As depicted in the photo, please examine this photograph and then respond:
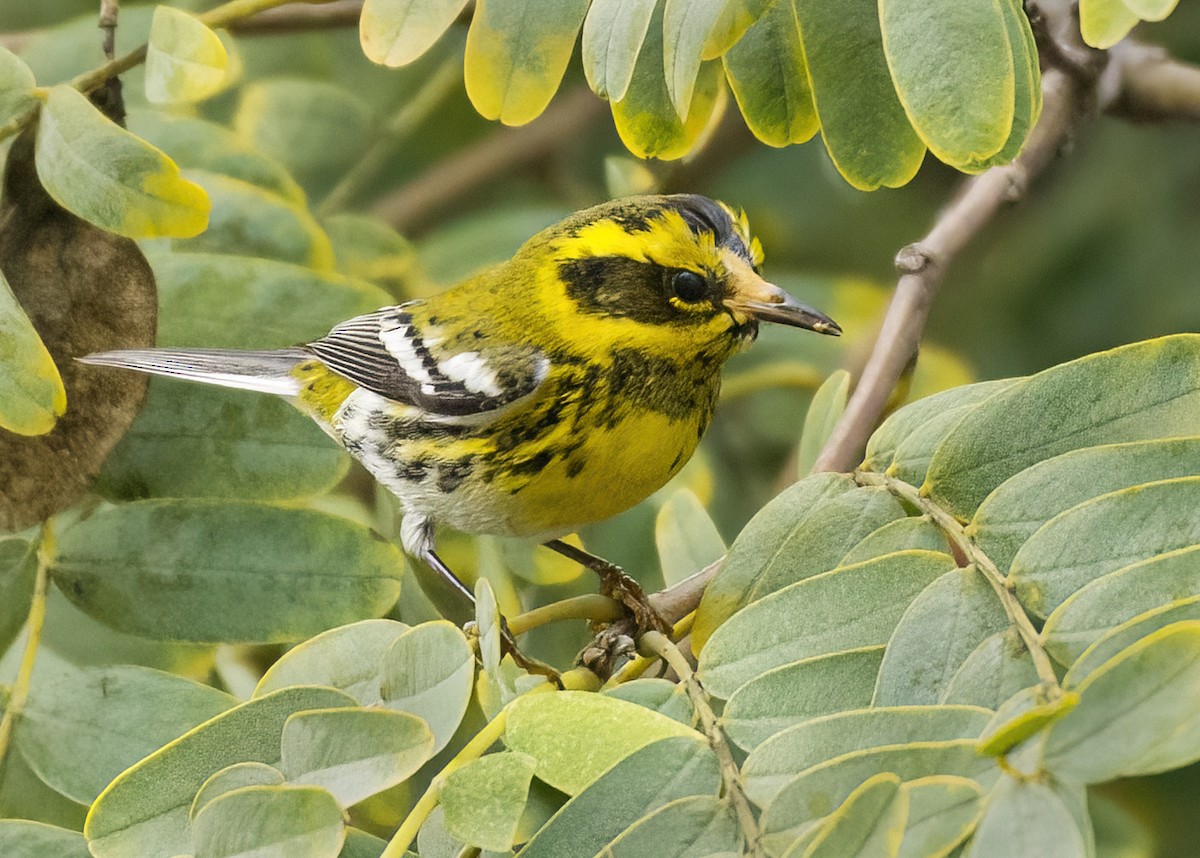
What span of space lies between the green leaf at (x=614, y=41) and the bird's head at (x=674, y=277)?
0.30m

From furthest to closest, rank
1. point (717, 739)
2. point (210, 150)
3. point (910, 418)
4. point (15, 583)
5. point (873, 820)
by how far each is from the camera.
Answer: point (210, 150)
point (15, 583)
point (910, 418)
point (717, 739)
point (873, 820)

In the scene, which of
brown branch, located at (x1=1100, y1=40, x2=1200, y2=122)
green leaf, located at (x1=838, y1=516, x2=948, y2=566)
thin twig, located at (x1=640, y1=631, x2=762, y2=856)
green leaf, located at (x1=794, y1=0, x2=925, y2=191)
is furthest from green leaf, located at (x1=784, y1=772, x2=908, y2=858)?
brown branch, located at (x1=1100, y1=40, x2=1200, y2=122)

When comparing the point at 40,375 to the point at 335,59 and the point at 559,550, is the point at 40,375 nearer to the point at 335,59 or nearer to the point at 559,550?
the point at 559,550

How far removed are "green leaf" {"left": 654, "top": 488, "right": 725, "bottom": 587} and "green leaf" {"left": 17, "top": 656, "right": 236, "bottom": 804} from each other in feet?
1.74

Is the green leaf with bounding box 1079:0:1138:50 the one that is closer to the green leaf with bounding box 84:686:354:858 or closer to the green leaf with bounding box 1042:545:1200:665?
the green leaf with bounding box 1042:545:1200:665

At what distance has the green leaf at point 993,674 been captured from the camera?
2.69ft

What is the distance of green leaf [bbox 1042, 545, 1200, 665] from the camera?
31.4 inches

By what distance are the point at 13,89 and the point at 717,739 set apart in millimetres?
979

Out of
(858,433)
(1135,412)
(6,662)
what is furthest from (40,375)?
(1135,412)

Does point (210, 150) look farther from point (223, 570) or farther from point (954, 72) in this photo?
point (954, 72)

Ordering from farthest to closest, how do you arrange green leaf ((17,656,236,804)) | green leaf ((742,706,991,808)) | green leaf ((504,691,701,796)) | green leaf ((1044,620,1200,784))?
green leaf ((17,656,236,804)) → green leaf ((504,691,701,796)) → green leaf ((742,706,991,808)) → green leaf ((1044,620,1200,784))

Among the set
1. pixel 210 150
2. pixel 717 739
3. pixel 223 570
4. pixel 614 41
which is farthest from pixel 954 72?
pixel 210 150

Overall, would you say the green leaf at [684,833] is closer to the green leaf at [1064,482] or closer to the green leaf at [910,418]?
the green leaf at [1064,482]

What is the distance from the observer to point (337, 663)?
109 centimetres
